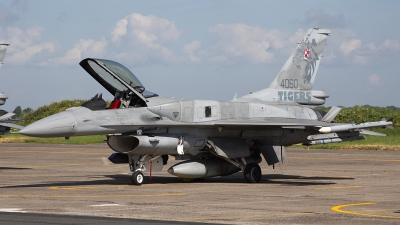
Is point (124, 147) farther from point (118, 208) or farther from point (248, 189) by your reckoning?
point (118, 208)

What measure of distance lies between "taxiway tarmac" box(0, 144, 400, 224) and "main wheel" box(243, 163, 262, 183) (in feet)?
0.69

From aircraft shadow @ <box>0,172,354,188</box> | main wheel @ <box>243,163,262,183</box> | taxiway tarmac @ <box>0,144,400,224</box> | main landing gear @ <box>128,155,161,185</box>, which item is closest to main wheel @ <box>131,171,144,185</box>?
main landing gear @ <box>128,155,161,185</box>

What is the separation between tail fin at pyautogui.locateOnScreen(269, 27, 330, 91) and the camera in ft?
74.0

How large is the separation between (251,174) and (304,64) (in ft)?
14.7

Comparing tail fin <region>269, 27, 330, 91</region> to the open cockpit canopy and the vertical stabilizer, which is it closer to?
the vertical stabilizer

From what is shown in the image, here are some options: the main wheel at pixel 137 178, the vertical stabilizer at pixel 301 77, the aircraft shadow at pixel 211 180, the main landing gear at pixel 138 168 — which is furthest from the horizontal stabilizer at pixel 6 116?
the vertical stabilizer at pixel 301 77

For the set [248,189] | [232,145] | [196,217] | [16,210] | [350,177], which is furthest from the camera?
[350,177]

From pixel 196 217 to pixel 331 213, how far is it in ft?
8.54

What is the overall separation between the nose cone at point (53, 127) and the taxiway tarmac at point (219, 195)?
4.67 ft

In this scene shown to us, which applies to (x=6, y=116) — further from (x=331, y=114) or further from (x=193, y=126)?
(x=331, y=114)

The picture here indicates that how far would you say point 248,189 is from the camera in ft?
60.1

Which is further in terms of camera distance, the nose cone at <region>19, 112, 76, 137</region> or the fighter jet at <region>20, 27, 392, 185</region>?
the fighter jet at <region>20, 27, 392, 185</region>

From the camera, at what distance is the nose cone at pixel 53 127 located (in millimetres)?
16859

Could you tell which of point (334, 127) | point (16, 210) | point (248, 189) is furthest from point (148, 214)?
point (334, 127)
